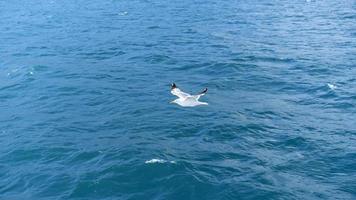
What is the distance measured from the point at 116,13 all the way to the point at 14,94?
5526cm

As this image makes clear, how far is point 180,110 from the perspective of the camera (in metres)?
A: 58.4

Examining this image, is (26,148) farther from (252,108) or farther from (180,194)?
(252,108)

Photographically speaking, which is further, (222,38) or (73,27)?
(73,27)

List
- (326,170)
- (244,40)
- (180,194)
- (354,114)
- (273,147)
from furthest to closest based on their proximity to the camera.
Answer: (244,40)
(354,114)
(273,147)
(326,170)
(180,194)

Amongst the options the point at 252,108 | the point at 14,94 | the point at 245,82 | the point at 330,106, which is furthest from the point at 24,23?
Result: the point at 330,106

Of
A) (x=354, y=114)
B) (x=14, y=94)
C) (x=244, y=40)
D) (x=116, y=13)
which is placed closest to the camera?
(x=354, y=114)

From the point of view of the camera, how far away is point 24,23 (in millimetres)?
108812

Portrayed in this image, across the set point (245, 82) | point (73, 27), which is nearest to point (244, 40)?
point (245, 82)

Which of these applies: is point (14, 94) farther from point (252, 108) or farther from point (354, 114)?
point (354, 114)

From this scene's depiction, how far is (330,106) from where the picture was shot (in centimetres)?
5800

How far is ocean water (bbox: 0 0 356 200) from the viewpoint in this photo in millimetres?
43125

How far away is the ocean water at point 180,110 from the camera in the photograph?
1698 inches

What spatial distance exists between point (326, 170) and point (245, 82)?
980 inches

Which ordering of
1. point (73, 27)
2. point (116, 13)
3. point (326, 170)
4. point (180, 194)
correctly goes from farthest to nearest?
point (116, 13) < point (73, 27) < point (326, 170) < point (180, 194)
